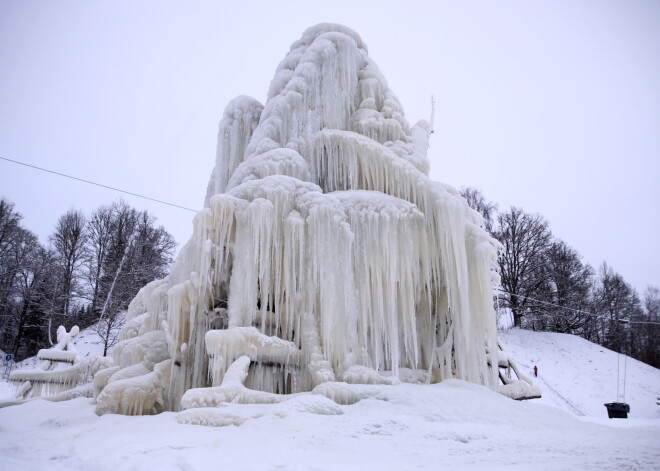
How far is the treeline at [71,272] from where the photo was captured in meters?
19.2

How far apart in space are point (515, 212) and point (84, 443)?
23.4 metres

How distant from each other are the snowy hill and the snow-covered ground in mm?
10709

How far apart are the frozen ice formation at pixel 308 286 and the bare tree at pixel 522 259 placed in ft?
45.6

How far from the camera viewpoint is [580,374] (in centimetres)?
1662

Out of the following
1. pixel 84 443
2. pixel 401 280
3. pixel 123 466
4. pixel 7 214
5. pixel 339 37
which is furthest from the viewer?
pixel 7 214

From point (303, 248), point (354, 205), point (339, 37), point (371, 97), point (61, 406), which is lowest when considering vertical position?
point (61, 406)

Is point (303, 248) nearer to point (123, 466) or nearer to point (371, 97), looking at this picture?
point (123, 466)

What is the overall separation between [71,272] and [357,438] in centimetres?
2174

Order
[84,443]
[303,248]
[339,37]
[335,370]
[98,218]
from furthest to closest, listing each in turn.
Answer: [98,218], [339,37], [303,248], [335,370], [84,443]

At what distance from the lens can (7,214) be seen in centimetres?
2052

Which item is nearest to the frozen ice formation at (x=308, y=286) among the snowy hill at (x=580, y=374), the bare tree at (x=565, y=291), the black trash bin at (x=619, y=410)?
the black trash bin at (x=619, y=410)

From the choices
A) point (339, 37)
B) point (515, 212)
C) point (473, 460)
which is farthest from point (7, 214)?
point (515, 212)

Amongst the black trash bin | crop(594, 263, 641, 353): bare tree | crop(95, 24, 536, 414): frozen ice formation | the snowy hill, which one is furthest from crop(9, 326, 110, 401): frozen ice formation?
crop(594, 263, 641, 353): bare tree

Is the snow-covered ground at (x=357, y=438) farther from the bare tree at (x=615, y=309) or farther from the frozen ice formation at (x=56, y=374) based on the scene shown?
the bare tree at (x=615, y=309)
